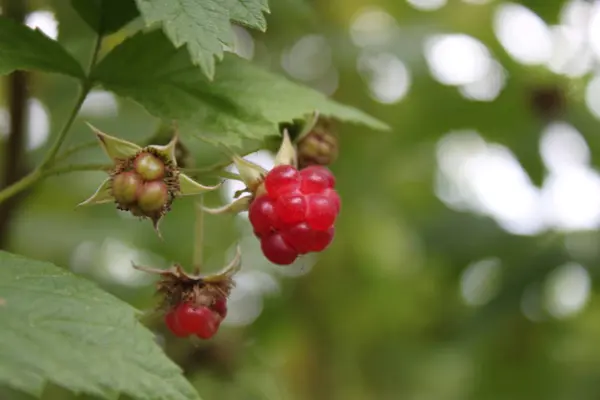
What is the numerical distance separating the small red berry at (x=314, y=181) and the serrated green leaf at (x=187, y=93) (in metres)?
0.07

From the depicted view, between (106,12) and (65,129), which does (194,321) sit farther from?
(106,12)

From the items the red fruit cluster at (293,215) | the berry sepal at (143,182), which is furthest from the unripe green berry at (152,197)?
the red fruit cluster at (293,215)

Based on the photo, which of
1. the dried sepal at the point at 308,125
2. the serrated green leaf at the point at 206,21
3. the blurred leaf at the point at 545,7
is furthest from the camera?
the blurred leaf at the point at 545,7

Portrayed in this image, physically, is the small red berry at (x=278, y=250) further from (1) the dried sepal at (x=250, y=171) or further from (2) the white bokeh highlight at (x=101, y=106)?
(2) the white bokeh highlight at (x=101, y=106)

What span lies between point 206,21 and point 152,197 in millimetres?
170

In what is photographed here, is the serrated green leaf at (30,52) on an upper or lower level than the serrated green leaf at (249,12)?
lower

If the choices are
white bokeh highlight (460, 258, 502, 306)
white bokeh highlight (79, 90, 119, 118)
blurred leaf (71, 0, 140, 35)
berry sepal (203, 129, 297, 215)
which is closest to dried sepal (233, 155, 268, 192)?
berry sepal (203, 129, 297, 215)

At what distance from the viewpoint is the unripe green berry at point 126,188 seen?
81 cm

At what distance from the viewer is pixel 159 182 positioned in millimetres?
816

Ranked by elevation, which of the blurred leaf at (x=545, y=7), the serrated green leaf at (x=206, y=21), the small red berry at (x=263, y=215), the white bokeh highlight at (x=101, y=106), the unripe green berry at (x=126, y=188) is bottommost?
the white bokeh highlight at (x=101, y=106)

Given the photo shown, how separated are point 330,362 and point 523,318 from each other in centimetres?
54

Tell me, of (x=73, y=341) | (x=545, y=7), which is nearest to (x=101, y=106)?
(x=545, y=7)

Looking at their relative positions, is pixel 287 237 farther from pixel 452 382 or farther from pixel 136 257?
pixel 452 382

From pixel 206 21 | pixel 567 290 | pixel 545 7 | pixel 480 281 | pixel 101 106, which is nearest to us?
pixel 206 21
